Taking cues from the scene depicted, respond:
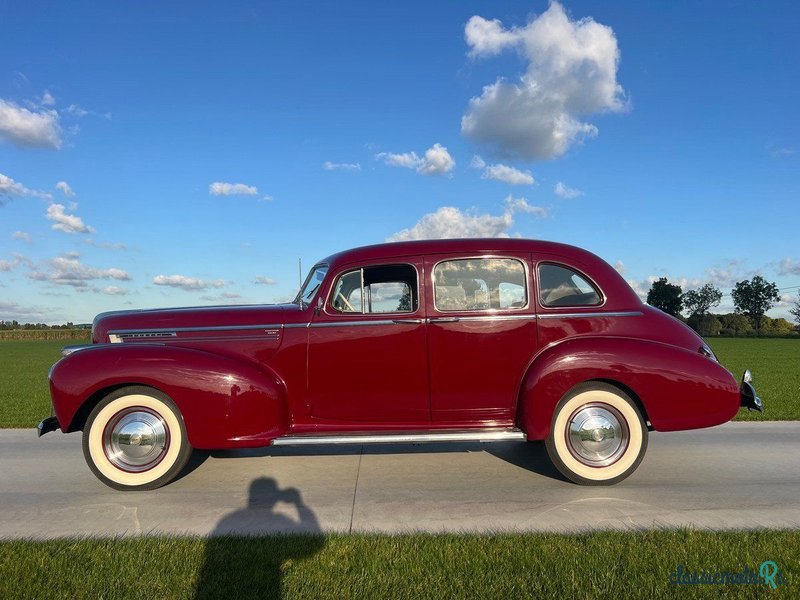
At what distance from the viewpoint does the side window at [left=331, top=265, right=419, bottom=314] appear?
Answer: 14.4 ft

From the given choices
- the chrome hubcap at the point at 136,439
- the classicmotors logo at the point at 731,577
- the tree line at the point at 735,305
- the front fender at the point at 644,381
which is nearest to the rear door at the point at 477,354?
the front fender at the point at 644,381

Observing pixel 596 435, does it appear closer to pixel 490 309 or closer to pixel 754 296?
pixel 490 309

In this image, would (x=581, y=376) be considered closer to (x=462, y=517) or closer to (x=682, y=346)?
(x=682, y=346)

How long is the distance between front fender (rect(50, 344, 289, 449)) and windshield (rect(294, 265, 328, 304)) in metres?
0.95

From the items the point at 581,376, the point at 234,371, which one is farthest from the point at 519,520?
the point at 234,371

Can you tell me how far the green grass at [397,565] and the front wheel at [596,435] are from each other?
1.03 m

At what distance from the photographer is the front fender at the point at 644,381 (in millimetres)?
4027

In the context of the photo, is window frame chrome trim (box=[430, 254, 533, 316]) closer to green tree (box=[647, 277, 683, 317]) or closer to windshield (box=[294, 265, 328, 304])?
windshield (box=[294, 265, 328, 304])

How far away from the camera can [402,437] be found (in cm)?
411

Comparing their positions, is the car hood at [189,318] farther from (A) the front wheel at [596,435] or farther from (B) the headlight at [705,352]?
(B) the headlight at [705,352]

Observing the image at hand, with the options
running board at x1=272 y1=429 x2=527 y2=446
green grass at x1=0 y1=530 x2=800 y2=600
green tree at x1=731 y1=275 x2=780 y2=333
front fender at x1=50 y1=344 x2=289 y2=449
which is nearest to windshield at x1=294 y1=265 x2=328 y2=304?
front fender at x1=50 y1=344 x2=289 y2=449

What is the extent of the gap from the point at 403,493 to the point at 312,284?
6.62ft

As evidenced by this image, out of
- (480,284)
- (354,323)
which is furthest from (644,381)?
(354,323)

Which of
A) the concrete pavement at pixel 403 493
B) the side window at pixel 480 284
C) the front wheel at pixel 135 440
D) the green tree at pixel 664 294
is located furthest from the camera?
the green tree at pixel 664 294
